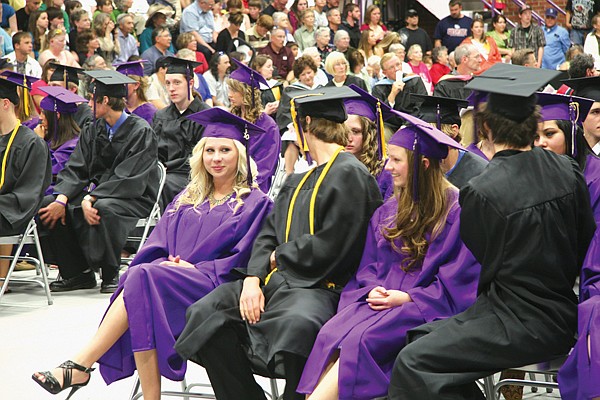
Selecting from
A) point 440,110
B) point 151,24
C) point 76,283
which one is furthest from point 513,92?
point 151,24

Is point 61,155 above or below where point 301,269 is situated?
below

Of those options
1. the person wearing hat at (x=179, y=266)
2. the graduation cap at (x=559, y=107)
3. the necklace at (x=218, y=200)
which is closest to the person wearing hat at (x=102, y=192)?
the person wearing hat at (x=179, y=266)

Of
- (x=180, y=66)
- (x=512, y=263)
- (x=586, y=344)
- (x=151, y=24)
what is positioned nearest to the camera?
(x=586, y=344)

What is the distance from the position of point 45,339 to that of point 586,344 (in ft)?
13.2

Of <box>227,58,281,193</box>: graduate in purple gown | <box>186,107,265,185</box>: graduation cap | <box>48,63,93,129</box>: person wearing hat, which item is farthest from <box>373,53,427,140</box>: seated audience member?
<box>186,107,265,185</box>: graduation cap

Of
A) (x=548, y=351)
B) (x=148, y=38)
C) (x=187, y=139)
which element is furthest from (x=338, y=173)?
(x=148, y=38)

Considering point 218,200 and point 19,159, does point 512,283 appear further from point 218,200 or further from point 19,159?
point 19,159

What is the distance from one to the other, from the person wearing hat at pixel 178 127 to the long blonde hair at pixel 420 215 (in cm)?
481

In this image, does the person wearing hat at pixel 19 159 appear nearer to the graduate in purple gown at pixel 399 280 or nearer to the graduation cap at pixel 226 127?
the graduation cap at pixel 226 127

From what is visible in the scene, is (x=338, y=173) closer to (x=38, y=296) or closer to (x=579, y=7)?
(x=38, y=296)

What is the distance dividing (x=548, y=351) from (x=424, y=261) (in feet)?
2.23

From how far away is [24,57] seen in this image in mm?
11203

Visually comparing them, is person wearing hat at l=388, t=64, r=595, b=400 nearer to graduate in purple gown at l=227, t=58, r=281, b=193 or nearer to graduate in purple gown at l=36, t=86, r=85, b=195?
graduate in purple gown at l=227, t=58, r=281, b=193

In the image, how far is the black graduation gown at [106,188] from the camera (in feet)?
25.3
